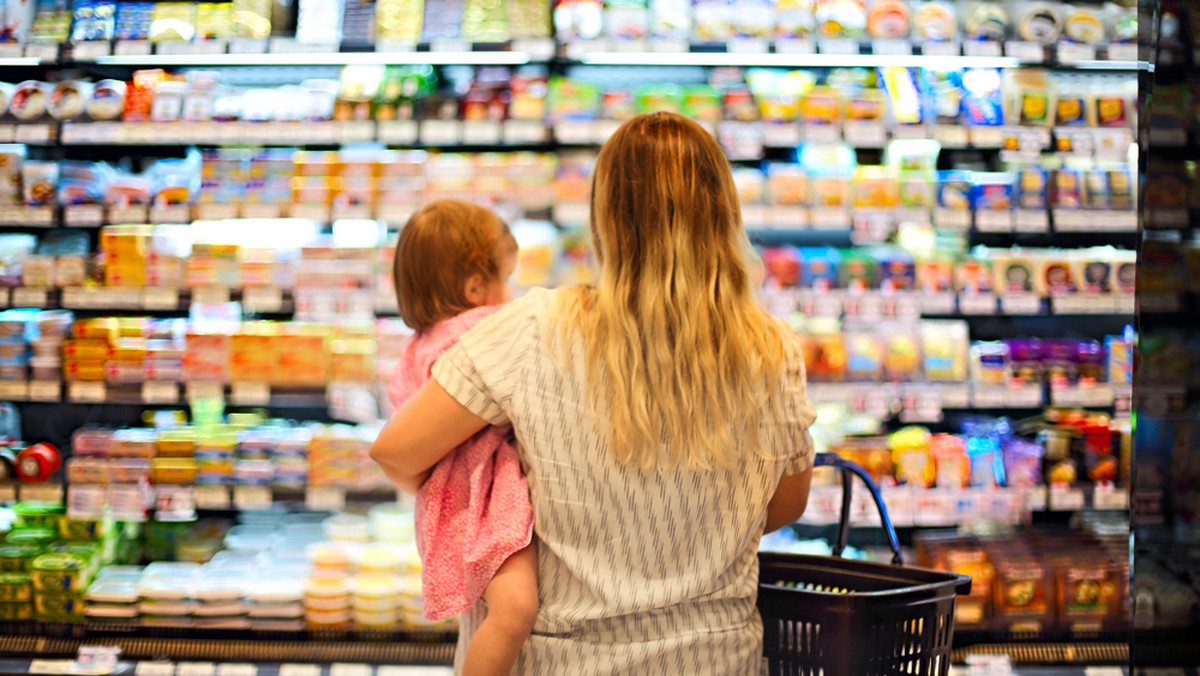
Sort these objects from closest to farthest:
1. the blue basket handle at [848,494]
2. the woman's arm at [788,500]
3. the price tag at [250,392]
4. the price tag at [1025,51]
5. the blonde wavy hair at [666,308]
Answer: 1. the blonde wavy hair at [666,308]
2. the woman's arm at [788,500]
3. the blue basket handle at [848,494]
4. the price tag at [1025,51]
5. the price tag at [250,392]

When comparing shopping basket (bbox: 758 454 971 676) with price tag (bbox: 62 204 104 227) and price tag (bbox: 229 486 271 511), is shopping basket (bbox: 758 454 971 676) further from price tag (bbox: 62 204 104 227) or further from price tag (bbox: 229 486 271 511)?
price tag (bbox: 62 204 104 227)

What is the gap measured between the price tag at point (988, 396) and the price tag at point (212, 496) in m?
2.57

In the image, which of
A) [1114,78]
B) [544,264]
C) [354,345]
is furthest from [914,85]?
[354,345]

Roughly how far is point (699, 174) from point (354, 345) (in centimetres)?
198

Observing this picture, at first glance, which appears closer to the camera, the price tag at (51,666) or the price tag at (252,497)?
the price tag at (51,666)

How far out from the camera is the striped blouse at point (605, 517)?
121 cm

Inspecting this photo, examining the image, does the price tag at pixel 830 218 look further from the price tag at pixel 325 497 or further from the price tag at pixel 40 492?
the price tag at pixel 40 492

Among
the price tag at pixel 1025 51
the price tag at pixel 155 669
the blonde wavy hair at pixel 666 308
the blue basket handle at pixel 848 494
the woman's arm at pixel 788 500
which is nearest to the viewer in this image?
the blonde wavy hair at pixel 666 308

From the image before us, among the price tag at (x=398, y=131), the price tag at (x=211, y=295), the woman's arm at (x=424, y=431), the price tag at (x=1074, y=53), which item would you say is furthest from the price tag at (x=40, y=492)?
the price tag at (x=1074, y=53)

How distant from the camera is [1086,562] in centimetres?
285

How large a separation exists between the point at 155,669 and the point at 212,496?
0.55 meters

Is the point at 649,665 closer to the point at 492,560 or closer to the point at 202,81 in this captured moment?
the point at 492,560

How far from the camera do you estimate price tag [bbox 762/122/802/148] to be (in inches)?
112

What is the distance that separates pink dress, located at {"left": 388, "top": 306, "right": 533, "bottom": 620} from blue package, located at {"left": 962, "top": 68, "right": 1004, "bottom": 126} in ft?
7.58
